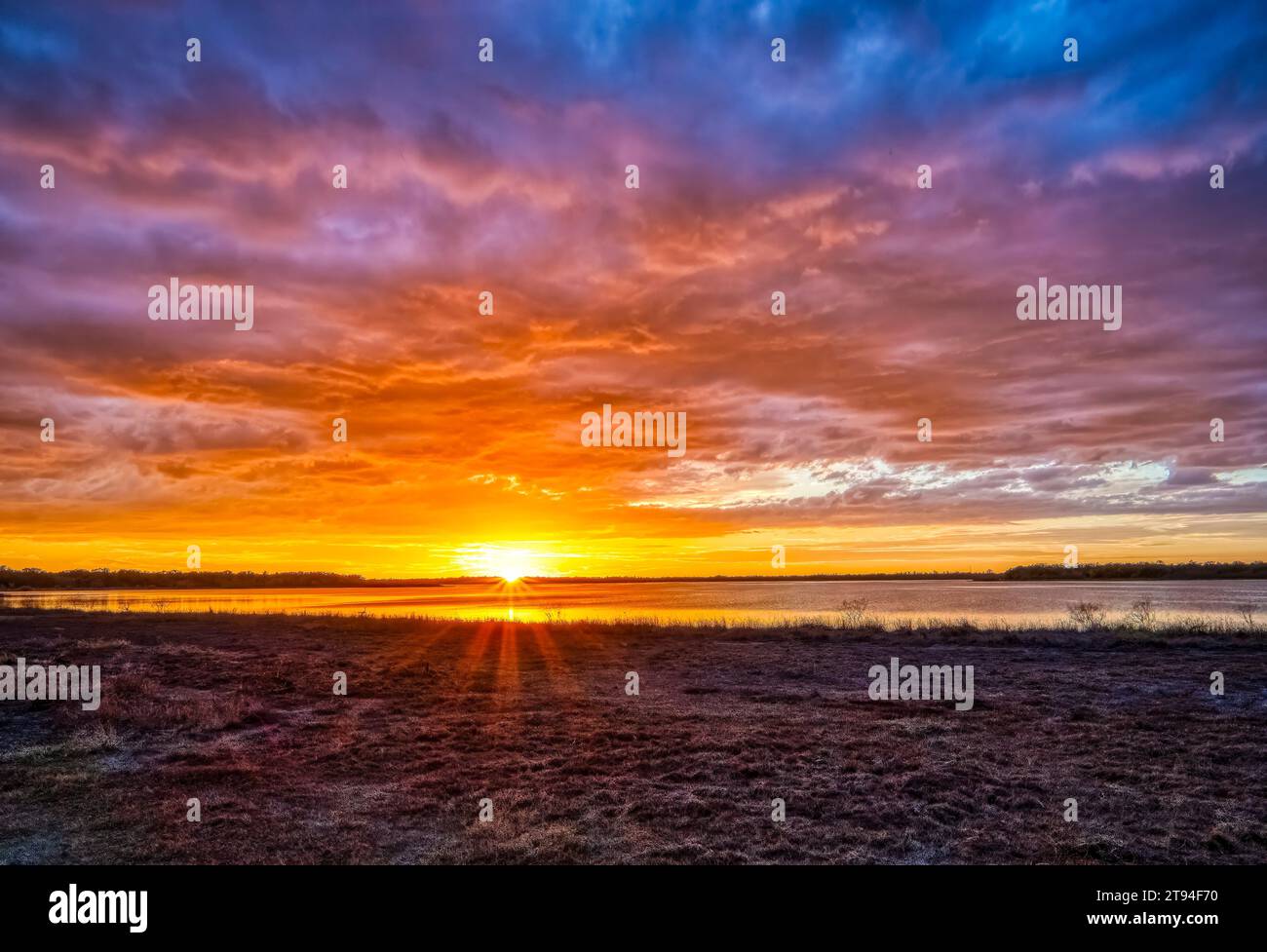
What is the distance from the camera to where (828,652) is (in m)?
25.5

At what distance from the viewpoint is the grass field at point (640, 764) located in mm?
8359

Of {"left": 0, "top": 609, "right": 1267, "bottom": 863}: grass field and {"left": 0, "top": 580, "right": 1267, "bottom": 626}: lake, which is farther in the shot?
{"left": 0, "top": 580, "right": 1267, "bottom": 626}: lake

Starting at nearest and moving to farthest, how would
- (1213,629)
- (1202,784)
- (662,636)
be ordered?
(1202,784), (1213,629), (662,636)

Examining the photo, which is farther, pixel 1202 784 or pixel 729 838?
pixel 1202 784

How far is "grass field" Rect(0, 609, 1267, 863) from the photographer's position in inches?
329

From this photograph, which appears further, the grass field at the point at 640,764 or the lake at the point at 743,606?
the lake at the point at 743,606

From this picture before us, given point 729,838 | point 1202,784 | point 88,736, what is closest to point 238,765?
point 88,736

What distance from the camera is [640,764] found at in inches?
460

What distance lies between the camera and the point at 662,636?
32.3m

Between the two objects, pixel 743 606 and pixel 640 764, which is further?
pixel 743 606

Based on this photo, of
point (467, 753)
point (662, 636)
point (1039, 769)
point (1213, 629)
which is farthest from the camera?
point (662, 636)
